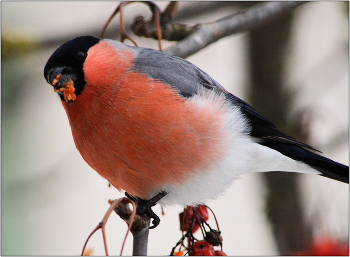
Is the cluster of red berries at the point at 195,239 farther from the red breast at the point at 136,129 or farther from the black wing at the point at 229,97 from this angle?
the black wing at the point at 229,97

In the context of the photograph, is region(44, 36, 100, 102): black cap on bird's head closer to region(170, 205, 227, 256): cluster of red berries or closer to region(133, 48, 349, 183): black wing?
region(133, 48, 349, 183): black wing

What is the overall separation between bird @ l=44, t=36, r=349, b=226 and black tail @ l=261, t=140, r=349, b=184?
0.03 m

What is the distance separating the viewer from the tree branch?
184 cm

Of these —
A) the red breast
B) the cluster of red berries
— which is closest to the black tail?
the red breast

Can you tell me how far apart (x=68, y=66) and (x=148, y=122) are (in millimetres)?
378

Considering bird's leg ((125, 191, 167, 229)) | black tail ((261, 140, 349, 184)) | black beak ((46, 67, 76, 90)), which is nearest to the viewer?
black beak ((46, 67, 76, 90))

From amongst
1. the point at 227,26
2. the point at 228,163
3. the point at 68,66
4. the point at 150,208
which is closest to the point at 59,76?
the point at 68,66

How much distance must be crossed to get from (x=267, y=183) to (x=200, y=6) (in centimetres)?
128

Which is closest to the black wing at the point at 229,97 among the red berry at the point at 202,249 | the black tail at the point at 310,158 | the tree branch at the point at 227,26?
the black tail at the point at 310,158

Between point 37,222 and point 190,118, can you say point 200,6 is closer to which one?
point 190,118

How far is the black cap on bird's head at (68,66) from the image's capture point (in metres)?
1.50

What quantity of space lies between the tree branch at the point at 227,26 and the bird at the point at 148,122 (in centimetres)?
13

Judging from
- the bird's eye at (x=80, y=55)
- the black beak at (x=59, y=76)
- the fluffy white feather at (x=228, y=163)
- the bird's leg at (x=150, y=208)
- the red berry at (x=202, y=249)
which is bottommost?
the red berry at (x=202, y=249)

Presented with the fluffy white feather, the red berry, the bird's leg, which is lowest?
the red berry
